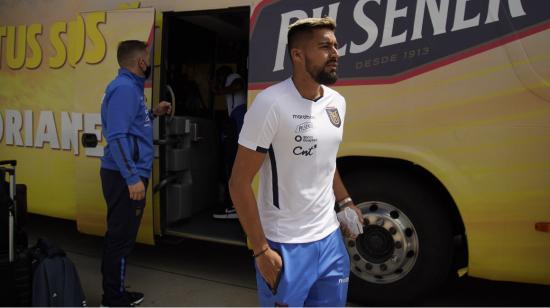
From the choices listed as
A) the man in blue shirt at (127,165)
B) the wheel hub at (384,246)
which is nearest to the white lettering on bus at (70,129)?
the man in blue shirt at (127,165)

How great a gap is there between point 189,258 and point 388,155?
235 cm

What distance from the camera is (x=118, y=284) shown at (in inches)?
126

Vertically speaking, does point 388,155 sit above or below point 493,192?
above

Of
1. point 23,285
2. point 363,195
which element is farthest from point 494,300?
point 23,285

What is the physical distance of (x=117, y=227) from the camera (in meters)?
3.13

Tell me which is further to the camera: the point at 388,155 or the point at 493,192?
the point at 388,155

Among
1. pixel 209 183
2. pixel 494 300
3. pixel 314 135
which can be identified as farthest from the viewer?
pixel 209 183

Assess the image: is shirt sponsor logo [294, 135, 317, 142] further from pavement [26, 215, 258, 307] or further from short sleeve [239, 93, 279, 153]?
pavement [26, 215, 258, 307]

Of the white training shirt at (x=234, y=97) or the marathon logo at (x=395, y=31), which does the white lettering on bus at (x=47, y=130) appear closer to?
the white training shirt at (x=234, y=97)

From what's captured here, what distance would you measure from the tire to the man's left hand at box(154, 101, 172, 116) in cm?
148

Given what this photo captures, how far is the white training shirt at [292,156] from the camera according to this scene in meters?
1.73

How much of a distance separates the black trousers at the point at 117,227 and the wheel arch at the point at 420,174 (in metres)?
1.50

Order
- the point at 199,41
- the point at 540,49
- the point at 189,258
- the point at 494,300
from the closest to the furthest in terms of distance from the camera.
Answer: the point at 540,49 < the point at 494,300 < the point at 189,258 < the point at 199,41

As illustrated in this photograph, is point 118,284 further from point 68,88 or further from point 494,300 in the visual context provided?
point 494,300
